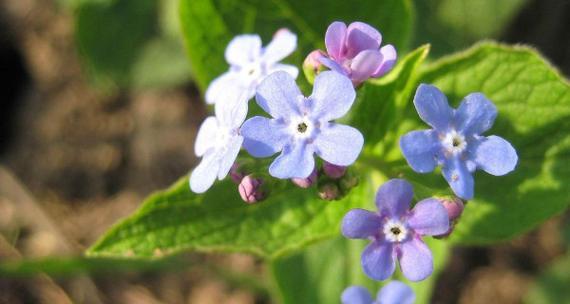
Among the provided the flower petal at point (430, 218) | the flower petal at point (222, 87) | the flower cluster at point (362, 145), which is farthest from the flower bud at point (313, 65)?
the flower petal at point (430, 218)

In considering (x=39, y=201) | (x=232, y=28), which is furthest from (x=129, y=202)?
(x=232, y=28)

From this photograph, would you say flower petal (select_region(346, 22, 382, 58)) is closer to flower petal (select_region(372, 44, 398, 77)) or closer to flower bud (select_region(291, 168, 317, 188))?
flower petal (select_region(372, 44, 398, 77))

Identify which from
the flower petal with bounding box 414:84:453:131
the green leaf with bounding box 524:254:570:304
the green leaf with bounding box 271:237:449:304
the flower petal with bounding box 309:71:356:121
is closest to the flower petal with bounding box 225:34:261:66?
the flower petal with bounding box 309:71:356:121

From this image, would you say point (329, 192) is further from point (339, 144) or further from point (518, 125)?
point (518, 125)

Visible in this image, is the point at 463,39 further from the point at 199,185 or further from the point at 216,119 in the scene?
the point at 199,185

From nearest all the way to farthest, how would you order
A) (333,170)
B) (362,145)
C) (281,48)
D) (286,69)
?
(362,145) < (333,170) < (286,69) < (281,48)

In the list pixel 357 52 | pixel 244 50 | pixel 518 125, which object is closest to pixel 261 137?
pixel 357 52
